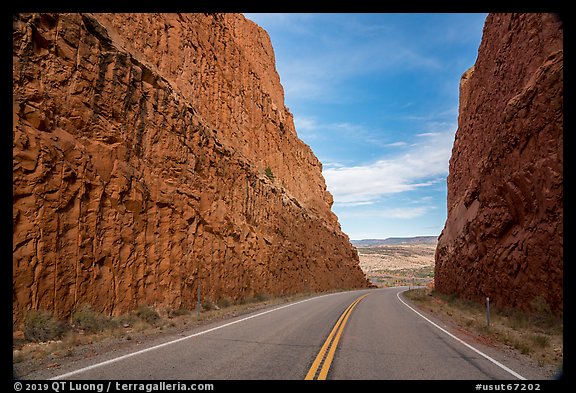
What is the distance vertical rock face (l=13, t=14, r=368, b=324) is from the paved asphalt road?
4.66m

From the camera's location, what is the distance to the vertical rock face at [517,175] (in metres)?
13.9

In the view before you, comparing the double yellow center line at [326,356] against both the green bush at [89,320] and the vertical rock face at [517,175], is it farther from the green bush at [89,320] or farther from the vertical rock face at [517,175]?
the vertical rock face at [517,175]

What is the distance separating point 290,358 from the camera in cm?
721

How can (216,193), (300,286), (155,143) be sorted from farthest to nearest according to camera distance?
(300,286), (216,193), (155,143)

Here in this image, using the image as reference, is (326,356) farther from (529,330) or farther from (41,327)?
(529,330)

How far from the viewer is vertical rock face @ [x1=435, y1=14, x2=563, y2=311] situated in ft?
45.8

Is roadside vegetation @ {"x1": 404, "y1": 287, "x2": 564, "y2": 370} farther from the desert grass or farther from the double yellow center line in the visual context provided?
the desert grass

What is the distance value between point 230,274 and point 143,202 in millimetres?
8984

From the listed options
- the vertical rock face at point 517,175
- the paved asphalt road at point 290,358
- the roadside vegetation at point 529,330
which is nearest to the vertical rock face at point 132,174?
the paved asphalt road at point 290,358

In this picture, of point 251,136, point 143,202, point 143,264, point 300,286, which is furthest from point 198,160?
point 300,286

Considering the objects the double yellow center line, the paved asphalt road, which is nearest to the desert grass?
the paved asphalt road

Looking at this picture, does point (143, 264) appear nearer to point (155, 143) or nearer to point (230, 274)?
point (155, 143)

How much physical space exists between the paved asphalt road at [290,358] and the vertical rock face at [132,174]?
466 cm

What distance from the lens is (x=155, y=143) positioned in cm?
1750
